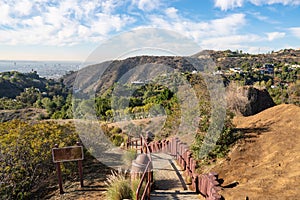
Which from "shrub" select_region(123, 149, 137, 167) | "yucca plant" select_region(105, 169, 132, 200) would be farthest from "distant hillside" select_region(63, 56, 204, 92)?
"yucca plant" select_region(105, 169, 132, 200)

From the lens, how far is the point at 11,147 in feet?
19.4

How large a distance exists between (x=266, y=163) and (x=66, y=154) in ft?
14.1

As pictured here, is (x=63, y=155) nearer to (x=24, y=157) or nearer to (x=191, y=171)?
(x=24, y=157)

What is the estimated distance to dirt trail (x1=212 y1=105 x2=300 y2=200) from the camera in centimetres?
459

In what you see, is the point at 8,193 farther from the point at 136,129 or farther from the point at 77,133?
the point at 136,129

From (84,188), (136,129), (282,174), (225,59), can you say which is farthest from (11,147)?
(225,59)

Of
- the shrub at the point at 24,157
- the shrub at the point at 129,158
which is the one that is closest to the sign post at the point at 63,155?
the shrub at the point at 24,157

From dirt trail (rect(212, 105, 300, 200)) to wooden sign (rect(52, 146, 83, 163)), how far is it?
3018 mm

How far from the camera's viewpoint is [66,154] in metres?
5.51

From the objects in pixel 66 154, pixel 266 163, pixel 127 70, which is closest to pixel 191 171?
pixel 266 163

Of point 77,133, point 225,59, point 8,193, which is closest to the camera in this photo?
point 8,193

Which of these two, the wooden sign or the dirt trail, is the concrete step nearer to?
the dirt trail

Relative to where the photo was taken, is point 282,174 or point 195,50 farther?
point 195,50

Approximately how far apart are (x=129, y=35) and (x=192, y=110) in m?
3.31
